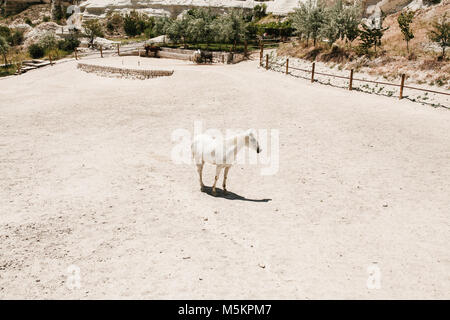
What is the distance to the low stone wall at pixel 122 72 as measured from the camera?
2923 centimetres

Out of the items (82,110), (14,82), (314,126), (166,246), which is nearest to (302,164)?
(314,126)

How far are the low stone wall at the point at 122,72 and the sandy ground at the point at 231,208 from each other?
11.5 meters

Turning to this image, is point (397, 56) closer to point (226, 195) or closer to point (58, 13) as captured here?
point (226, 195)

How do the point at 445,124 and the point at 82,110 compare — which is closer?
the point at 445,124

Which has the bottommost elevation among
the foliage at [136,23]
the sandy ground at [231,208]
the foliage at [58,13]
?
the sandy ground at [231,208]

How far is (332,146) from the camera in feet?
44.5

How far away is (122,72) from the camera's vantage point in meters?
31.0

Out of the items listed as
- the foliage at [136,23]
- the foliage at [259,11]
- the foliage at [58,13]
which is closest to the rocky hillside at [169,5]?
the foliage at [259,11]

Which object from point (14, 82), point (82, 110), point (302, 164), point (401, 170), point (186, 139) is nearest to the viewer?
point (401, 170)

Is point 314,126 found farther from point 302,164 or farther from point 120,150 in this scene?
point 120,150

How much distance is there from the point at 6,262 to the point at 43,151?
7937 millimetres

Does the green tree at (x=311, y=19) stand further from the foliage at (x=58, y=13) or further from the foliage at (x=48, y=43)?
the foliage at (x=58, y=13)

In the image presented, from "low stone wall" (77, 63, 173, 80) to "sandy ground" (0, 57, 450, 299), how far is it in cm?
1145

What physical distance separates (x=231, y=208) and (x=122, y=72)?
26038 mm
